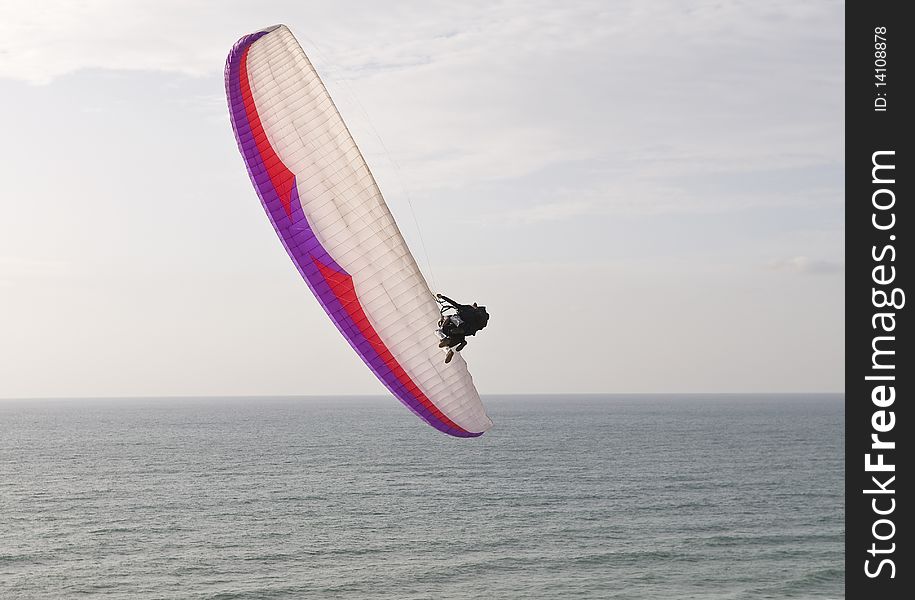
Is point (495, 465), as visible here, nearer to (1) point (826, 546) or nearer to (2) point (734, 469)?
(2) point (734, 469)

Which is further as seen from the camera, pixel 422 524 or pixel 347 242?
pixel 422 524

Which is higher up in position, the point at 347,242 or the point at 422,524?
the point at 347,242

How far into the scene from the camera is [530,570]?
61844 millimetres

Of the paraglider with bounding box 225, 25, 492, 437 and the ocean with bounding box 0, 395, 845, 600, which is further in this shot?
the ocean with bounding box 0, 395, 845, 600

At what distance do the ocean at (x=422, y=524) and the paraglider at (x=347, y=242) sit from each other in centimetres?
4238

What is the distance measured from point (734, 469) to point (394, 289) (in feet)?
366

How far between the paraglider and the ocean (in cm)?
4238

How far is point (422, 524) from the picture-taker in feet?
248

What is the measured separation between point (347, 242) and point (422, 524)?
62799mm

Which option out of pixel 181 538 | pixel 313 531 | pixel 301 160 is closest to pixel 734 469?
pixel 313 531

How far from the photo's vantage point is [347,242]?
15500 mm

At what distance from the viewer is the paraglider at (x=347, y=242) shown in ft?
50.5

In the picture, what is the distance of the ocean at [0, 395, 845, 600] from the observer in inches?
2304

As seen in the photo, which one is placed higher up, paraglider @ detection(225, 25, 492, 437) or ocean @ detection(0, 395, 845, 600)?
paraglider @ detection(225, 25, 492, 437)
